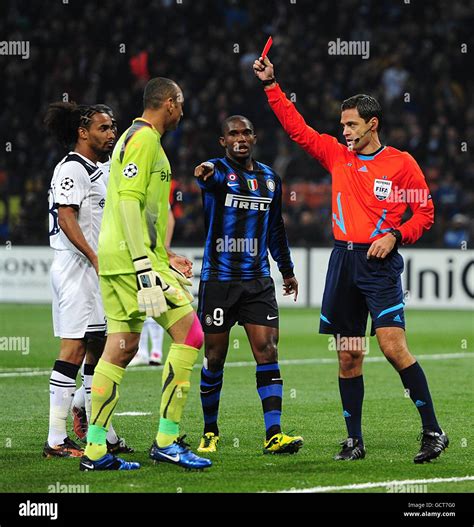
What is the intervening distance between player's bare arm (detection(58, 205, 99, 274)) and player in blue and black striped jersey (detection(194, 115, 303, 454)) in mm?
904

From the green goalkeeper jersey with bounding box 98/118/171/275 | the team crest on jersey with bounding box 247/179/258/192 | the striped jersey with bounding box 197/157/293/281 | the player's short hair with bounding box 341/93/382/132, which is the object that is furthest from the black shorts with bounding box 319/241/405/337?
the green goalkeeper jersey with bounding box 98/118/171/275

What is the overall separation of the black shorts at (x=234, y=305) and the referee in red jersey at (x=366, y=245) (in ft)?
1.54

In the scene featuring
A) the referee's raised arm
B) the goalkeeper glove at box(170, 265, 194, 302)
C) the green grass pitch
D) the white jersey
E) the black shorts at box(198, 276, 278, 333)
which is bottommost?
the green grass pitch

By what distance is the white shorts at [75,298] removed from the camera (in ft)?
25.4

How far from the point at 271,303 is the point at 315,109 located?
17312mm

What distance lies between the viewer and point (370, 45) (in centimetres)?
2645

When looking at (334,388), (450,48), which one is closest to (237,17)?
(450,48)

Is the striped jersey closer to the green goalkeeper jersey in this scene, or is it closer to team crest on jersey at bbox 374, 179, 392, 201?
team crest on jersey at bbox 374, 179, 392, 201

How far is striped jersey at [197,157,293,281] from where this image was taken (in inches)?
316

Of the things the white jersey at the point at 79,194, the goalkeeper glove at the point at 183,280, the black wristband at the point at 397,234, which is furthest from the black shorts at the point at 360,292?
the white jersey at the point at 79,194

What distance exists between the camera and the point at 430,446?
289 inches

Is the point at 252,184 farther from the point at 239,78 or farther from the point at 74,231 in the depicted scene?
the point at 239,78

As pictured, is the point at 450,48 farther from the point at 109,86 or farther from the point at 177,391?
the point at 177,391

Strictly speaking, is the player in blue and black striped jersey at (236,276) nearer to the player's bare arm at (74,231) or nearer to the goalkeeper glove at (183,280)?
the goalkeeper glove at (183,280)
